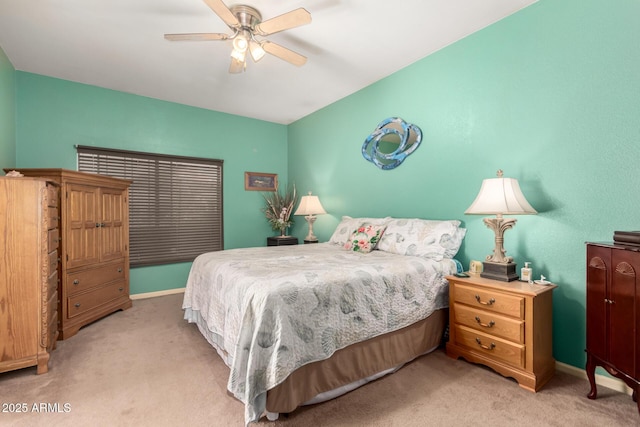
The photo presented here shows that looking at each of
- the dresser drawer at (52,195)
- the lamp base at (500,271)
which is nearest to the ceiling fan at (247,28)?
the dresser drawer at (52,195)

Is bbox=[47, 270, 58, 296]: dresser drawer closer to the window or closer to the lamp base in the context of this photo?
the window

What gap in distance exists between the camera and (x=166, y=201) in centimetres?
412

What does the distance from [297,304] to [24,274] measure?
2013 millimetres

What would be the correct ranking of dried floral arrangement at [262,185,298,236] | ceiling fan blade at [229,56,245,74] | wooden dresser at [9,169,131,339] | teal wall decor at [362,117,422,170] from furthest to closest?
dried floral arrangement at [262,185,298,236]
teal wall decor at [362,117,422,170]
wooden dresser at [9,169,131,339]
ceiling fan blade at [229,56,245,74]

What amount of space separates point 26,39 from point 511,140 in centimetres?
435

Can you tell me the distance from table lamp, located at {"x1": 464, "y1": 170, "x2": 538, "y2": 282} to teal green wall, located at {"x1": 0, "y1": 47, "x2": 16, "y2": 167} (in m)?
4.40

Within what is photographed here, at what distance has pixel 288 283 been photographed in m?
1.63

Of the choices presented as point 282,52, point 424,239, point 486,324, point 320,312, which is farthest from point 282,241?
point 486,324

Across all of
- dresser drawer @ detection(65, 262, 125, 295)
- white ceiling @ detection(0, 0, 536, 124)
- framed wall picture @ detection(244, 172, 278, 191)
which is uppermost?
white ceiling @ detection(0, 0, 536, 124)

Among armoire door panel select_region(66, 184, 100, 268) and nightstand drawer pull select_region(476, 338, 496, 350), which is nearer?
nightstand drawer pull select_region(476, 338, 496, 350)

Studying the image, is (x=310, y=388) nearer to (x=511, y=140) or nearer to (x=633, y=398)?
(x=633, y=398)

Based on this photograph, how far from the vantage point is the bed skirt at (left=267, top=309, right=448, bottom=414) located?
1546 mm

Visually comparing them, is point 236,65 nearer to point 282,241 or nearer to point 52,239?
point 52,239

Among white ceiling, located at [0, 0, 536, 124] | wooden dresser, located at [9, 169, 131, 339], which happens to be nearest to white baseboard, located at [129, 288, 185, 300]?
wooden dresser, located at [9, 169, 131, 339]
